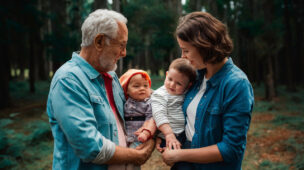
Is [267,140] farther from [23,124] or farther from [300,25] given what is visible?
[300,25]

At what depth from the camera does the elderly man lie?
1744mm

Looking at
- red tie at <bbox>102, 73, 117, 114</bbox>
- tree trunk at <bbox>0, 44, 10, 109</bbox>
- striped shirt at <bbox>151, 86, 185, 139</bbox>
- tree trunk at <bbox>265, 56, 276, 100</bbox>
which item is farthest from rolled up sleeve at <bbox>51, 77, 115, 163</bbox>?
tree trunk at <bbox>265, 56, 276, 100</bbox>

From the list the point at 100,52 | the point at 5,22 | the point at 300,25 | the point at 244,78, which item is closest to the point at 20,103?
the point at 5,22

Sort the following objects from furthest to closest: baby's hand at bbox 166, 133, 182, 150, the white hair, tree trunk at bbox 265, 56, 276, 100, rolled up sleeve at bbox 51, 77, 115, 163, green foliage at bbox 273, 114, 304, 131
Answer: tree trunk at bbox 265, 56, 276, 100, green foliage at bbox 273, 114, 304, 131, baby's hand at bbox 166, 133, 182, 150, the white hair, rolled up sleeve at bbox 51, 77, 115, 163

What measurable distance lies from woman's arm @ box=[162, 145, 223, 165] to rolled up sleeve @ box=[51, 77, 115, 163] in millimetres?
524

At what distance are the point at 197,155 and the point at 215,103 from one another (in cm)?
43

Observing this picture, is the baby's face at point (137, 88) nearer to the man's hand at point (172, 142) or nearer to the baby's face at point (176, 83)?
the baby's face at point (176, 83)

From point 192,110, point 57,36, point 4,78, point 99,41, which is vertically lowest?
point 4,78

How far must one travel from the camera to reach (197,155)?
76.2 inches

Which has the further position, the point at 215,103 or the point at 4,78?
the point at 4,78

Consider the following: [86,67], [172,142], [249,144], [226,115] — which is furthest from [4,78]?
[226,115]

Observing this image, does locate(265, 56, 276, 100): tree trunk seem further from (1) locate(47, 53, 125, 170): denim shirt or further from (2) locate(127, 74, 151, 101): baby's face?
(1) locate(47, 53, 125, 170): denim shirt

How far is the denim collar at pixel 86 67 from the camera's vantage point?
2.04 meters

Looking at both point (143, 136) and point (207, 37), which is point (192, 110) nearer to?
point (143, 136)
